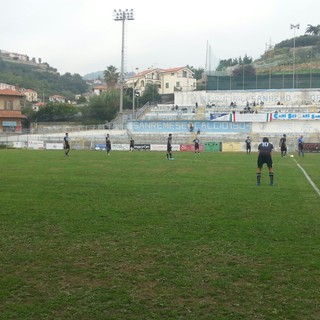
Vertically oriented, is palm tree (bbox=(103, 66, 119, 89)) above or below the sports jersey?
above

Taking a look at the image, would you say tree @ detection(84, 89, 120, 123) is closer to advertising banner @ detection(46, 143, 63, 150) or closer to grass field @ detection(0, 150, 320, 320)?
advertising banner @ detection(46, 143, 63, 150)

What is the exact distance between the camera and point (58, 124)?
238 ft

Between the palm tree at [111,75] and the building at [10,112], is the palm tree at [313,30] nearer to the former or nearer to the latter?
the palm tree at [111,75]

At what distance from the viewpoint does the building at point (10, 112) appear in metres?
70.7

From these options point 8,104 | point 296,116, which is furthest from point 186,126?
point 8,104

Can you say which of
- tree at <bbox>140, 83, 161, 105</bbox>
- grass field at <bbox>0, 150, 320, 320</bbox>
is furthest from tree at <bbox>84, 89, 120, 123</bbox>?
grass field at <bbox>0, 150, 320, 320</bbox>

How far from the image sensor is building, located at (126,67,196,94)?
99688 millimetres

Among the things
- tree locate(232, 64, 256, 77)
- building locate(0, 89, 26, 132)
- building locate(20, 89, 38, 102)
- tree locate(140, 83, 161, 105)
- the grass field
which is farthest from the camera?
building locate(20, 89, 38, 102)

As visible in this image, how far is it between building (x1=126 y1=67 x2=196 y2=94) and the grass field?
8700 cm

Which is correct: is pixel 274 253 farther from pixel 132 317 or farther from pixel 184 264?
pixel 132 317

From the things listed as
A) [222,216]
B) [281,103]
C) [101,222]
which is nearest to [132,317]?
[101,222]

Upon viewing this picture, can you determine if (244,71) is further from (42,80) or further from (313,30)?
(42,80)

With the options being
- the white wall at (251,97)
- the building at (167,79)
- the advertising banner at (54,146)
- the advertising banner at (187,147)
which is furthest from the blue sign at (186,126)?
the building at (167,79)

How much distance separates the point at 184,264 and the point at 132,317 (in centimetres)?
188
